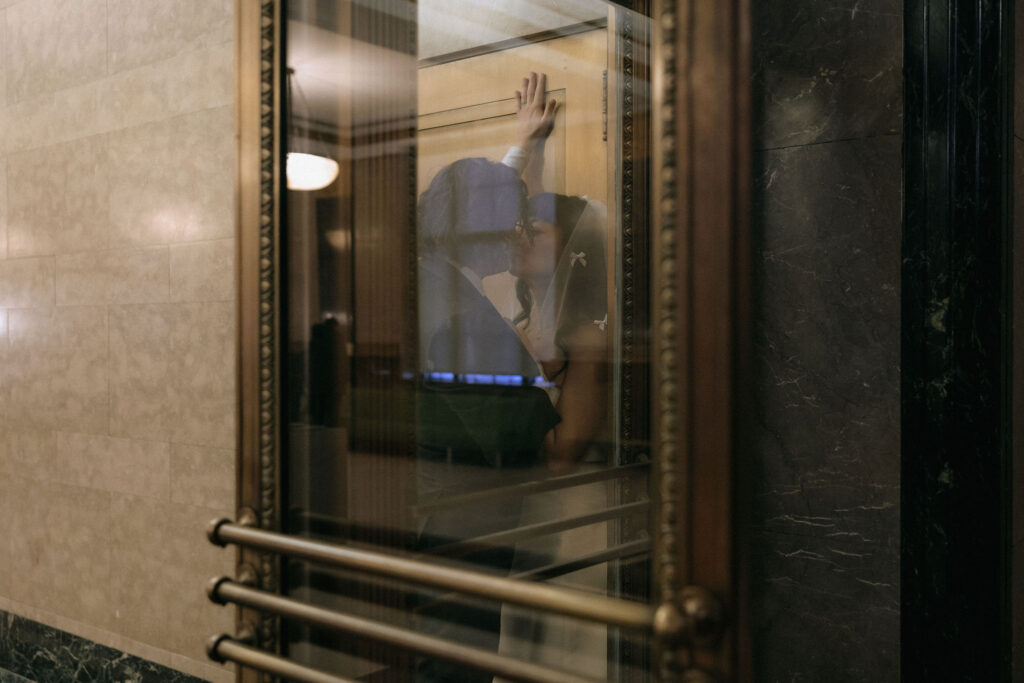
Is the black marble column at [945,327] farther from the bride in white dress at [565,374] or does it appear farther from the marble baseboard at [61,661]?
the marble baseboard at [61,661]

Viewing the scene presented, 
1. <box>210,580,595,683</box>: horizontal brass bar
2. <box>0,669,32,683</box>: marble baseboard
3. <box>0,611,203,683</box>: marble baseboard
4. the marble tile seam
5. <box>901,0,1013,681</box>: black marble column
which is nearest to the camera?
<box>901,0,1013,681</box>: black marble column

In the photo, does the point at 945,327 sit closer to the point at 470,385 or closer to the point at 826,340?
the point at 826,340

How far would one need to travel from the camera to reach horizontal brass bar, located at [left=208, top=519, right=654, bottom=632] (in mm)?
830

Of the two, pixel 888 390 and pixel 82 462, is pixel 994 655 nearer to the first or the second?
pixel 888 390

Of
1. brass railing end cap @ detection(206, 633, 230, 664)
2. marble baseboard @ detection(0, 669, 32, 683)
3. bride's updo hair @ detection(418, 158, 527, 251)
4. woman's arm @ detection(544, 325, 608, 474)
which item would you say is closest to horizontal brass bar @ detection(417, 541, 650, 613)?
woman's arm @ detection(544, 325, 608, 474)

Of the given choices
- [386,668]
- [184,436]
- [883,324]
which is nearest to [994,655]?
[883,324]

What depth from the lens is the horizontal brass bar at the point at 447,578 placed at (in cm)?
83

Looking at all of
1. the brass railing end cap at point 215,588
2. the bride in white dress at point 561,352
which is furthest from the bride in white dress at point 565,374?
the brass railing end cap at point 215,588

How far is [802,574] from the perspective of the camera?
0.83 m

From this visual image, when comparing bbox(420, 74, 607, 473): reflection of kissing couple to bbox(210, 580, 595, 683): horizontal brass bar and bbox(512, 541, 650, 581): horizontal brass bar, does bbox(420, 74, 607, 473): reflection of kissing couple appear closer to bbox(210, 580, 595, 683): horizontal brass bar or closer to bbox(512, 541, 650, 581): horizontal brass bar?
bbox(512, 541, 650, 581): horizontal brass bar

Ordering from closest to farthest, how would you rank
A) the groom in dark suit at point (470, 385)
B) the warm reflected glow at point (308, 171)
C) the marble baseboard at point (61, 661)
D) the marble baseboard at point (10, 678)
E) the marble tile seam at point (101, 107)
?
the groom in dark suit at point (470, 385) → the warm reflected glow at point (308, 171) → the marble tile seam at point (101, 107) → the marble baseboard at point (61, 661) → the marble baseboard at point (10, 678)

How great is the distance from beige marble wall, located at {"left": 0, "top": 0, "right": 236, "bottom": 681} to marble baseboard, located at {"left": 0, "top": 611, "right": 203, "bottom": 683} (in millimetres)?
30

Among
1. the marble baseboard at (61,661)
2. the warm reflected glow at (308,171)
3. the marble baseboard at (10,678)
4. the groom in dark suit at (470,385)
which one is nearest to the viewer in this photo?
the groom in dark suit at (470,385)

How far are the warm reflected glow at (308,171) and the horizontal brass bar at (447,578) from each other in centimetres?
47
